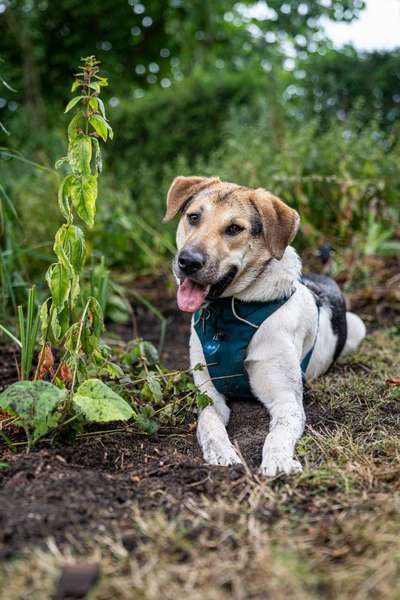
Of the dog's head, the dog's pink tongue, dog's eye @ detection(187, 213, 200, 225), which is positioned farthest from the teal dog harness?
dog's eye @ detection(187, 213, 200, 225)

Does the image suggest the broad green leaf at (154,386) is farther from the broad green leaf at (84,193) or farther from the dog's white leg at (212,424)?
the broad green leaf at (84,193)

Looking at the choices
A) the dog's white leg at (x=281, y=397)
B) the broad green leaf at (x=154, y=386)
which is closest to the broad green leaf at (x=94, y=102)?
the broad green leaf at (x=154, y=386)

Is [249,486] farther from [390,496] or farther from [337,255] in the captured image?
[337,255]

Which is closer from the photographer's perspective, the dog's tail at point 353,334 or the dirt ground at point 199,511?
the dirt ground at point 199,511

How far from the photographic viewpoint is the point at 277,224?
3.67m

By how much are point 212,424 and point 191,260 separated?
2.75ft

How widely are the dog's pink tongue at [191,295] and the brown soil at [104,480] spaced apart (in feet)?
2.19

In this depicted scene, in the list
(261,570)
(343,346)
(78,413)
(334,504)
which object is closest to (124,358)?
(78,413)

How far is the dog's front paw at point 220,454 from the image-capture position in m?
2.97

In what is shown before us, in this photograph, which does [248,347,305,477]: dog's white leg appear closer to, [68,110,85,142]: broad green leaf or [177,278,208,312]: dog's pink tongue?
[177,278,208,312]: dog's pink tongue

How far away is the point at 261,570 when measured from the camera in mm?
1910

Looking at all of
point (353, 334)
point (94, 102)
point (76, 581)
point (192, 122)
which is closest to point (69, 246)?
point (94, 102)

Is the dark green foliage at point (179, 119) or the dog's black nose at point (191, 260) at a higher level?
the dog's black nose at point (191, 260)

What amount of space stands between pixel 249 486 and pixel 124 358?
171 centimetres
